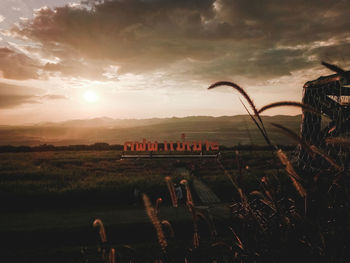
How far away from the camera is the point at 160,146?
3716 centimetres

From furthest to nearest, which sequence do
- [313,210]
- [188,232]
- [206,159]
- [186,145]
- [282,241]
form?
[186,145], [206,159], [188,232], [313,210], [282,241]

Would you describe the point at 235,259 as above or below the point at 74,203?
above

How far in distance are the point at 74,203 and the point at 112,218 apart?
10.6 ft

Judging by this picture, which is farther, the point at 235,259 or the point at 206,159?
the point at 206,159

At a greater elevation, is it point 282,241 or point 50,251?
point 282,241

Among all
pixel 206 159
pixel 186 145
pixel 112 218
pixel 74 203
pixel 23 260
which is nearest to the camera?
pixel 23 260

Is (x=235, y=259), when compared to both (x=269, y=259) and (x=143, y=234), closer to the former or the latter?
(x=269, y=259)

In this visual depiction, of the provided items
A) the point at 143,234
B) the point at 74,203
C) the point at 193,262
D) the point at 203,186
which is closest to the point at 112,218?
the point at 143,234

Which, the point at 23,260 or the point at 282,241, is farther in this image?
the point at 23,260

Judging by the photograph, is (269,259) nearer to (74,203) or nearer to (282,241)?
(282,241)

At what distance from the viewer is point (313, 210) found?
4.94 ft

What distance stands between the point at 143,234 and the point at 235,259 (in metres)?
8.51

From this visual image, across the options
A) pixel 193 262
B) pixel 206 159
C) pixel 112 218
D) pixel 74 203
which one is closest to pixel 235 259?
pixel 193 262

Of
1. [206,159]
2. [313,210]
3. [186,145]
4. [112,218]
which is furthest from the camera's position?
[186,145]
